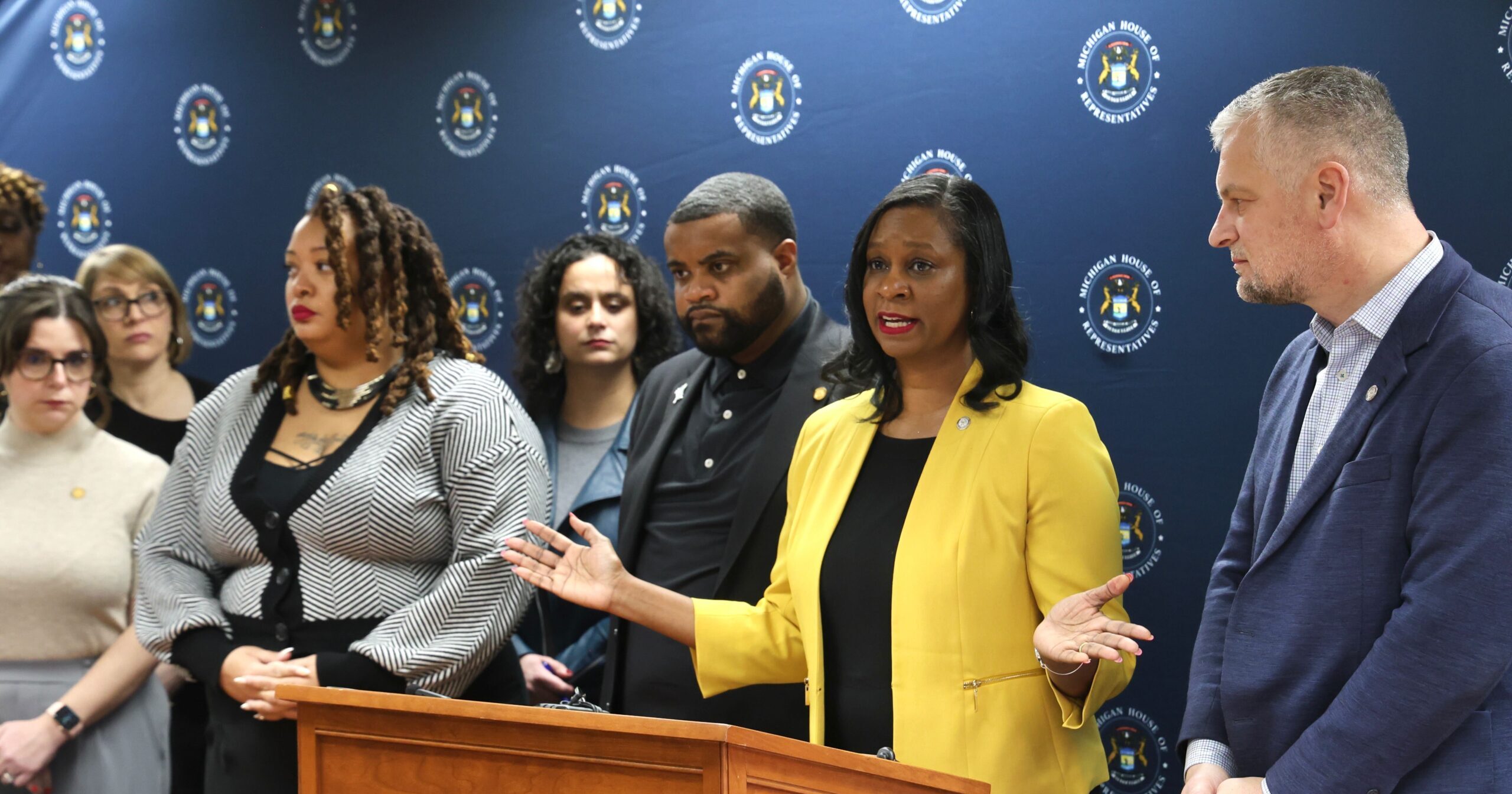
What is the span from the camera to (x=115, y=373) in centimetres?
396

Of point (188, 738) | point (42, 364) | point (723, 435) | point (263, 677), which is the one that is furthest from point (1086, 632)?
point (188, 738)

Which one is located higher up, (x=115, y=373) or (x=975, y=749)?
(x=115, y=373)

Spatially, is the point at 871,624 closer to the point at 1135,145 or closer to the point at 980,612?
the point at 980,612

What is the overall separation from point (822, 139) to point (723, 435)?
1043 millimetres

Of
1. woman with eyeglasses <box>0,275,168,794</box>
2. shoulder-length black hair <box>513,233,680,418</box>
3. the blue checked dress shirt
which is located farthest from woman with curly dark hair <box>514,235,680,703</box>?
the blue checked dress shirt

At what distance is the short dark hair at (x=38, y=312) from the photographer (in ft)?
10.6

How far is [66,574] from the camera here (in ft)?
10.5

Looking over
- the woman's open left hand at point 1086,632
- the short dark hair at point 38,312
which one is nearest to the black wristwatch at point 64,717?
the short dark hair at point 38,312

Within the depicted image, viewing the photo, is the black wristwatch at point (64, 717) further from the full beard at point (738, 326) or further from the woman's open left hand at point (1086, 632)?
the woman's open left hand at point (1086, 632)

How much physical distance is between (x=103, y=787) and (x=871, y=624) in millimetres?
2054

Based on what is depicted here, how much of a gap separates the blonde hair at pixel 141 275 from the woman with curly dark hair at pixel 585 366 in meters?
1.06

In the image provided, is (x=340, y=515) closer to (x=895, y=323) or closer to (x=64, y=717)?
(x=64, y=717)

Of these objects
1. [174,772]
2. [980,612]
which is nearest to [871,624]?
[980,612]

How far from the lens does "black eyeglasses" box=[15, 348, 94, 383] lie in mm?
3264
